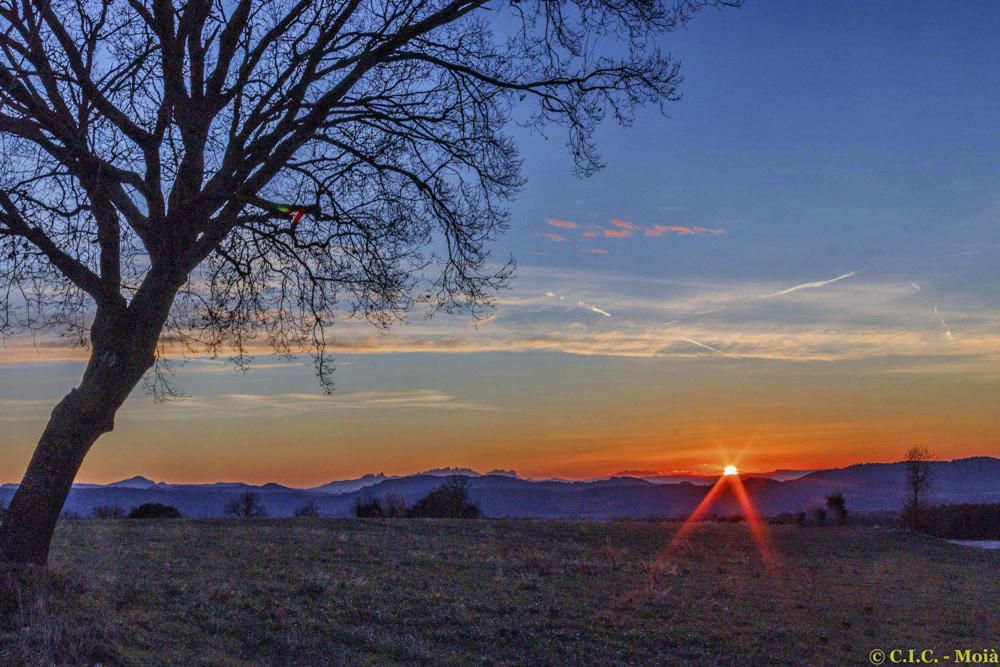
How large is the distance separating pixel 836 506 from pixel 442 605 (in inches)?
2008

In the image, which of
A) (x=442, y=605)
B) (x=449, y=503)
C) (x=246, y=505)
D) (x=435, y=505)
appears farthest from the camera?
(x=246, y=505)

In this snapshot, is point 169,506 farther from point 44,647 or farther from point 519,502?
point 519,502

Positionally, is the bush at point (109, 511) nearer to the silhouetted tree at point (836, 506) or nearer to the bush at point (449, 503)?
the bush at point (449, 503)

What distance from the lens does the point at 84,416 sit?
9398 millimetres

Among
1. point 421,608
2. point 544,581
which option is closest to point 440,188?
point 421,608

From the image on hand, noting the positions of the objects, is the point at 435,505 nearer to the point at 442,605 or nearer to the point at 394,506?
the point at 394,506

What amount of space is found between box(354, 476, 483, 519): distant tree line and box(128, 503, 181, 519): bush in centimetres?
895

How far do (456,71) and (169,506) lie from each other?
117 feet

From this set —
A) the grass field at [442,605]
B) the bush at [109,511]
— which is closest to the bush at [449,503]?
the bush at [109,511]

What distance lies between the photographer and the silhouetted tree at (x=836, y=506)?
2226 inches

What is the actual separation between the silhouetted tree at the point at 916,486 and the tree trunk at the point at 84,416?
53.8 m

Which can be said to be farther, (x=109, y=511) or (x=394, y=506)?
(x=394, y=506)

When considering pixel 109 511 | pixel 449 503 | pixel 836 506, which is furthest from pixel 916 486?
pixel 109 511

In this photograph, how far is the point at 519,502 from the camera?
111 metres
